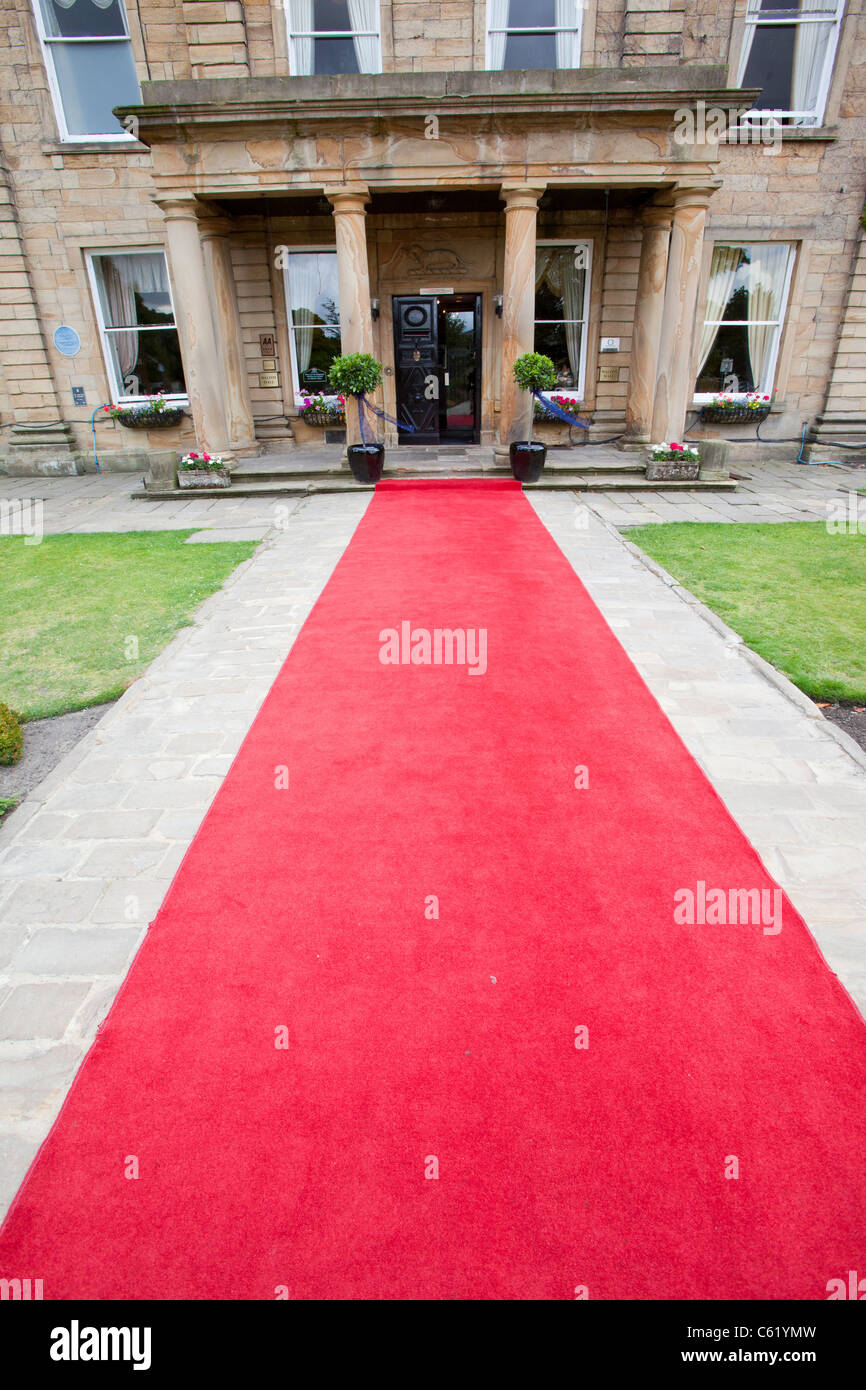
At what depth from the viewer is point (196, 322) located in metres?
11.4

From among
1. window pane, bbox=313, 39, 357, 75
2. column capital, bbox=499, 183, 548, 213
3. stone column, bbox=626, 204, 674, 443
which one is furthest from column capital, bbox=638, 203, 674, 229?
window pane, bbox=313, 39, 357, 75

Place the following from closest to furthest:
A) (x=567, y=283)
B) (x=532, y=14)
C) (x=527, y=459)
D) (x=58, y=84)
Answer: (x=527, y=459) → (x=532, y=14) → (x=58, y=84) → (x=567, y=283)

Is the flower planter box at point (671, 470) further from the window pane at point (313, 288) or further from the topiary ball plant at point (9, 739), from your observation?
the topiary ball plant at point (9, 739)

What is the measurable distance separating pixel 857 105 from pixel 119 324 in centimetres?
1399

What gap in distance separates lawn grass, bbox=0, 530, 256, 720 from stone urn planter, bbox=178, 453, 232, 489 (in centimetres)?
258

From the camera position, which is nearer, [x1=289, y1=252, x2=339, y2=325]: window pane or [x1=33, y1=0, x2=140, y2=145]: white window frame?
[x1=33, y1=0, x2=140, y2=145]: white window frame

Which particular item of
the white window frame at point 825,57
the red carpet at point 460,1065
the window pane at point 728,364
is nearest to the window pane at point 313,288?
the window pane at point 728,364

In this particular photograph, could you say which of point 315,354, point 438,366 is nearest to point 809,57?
point 438,366

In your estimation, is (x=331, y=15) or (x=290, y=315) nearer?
(x=331, y=15)

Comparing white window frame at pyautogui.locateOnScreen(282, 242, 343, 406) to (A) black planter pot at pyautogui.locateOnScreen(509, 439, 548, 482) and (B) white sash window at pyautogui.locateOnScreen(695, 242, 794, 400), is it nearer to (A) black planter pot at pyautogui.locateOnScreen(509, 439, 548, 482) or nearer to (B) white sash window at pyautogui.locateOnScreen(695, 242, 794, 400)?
(A) black planter pot at pyautogui.locateOnScreen(509, 439, 548, 482)

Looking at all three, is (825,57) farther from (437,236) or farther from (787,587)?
(787,587)

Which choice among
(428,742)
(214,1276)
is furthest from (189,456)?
(214,1276)

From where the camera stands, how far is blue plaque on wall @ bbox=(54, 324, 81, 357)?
13953 mm

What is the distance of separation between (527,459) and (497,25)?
7.58 m
